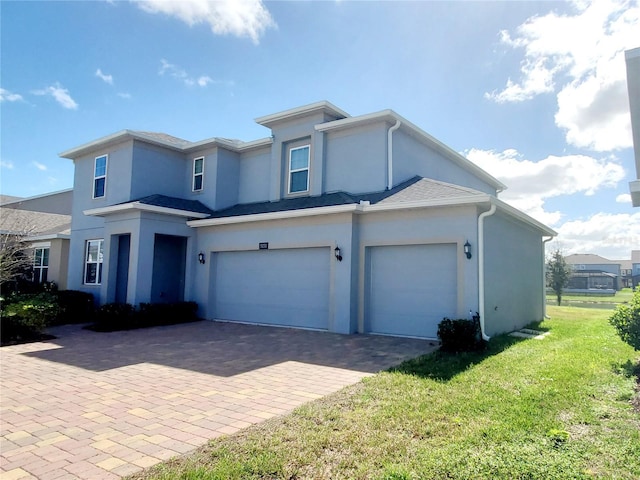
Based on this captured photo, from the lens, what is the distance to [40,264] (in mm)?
19438

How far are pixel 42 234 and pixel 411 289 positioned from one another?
18.3 m

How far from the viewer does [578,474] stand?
320 centimetres

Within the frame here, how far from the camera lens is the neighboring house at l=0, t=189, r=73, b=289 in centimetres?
1807

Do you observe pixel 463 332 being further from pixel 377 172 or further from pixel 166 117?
pixel 166 117

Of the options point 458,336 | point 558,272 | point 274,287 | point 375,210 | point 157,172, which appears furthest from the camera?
point 558,272

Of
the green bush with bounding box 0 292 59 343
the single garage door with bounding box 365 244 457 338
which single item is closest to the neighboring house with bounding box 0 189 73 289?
the green bush with bounding box 0 292 59 343

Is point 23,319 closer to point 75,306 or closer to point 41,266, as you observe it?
point 75,306

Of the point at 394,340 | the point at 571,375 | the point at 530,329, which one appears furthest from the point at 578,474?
the point at 530,329

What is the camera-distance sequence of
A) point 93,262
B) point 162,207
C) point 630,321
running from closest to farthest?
point 630,321 → point 162,207 → point 93,262

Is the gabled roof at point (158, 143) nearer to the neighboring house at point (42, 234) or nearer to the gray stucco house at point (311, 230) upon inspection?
the gray stucco house at point (311, 230)

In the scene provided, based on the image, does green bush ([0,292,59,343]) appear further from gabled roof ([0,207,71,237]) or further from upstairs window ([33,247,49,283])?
upstairs window ([33,247,49,283])

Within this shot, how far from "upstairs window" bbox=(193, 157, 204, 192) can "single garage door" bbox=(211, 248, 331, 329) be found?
11.8 feet

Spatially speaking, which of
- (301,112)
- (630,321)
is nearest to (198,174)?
(301,112)

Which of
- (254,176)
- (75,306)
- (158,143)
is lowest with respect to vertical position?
(75,306)
